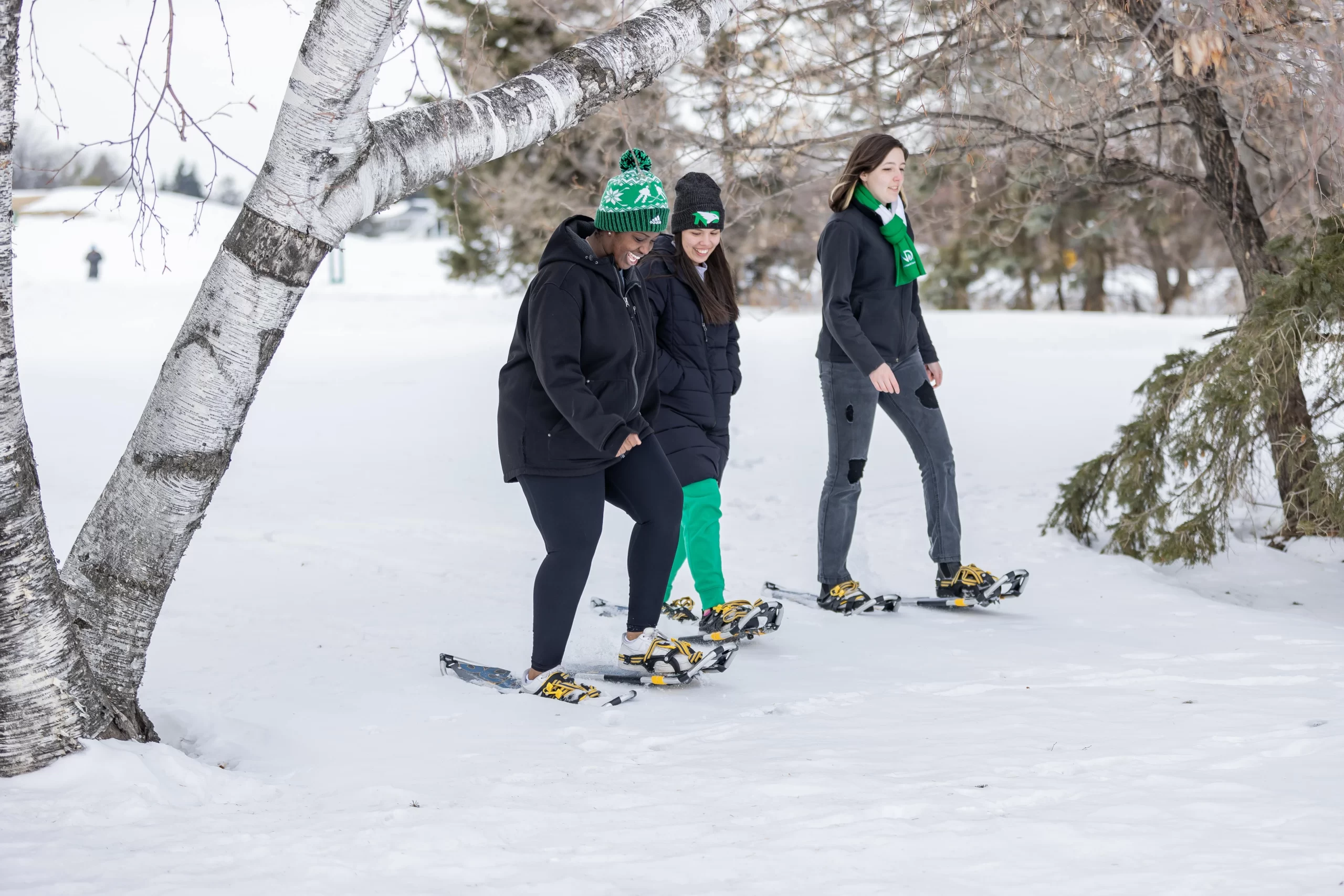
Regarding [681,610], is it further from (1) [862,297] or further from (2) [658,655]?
(1) [862,297]

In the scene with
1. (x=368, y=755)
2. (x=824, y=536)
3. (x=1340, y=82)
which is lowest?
(x=368, y=755)

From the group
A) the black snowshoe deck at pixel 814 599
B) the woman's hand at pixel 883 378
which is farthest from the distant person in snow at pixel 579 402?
the black snowshoe deck at pixel 814 599

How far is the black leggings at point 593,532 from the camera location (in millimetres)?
3848

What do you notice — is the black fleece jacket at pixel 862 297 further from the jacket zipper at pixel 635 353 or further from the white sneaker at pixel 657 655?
the white sneaker at pixel 657 655

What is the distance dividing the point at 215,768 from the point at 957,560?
3304 millimetres

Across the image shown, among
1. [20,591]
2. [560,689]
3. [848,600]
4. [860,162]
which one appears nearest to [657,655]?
[560,689]

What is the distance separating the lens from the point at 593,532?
3.89 m

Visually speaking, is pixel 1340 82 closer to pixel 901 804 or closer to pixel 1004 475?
pixel 901 804

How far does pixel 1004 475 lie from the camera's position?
8.52 meters

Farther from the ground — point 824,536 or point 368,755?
point 824,536

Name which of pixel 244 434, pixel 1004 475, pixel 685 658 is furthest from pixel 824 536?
pixel 244 434

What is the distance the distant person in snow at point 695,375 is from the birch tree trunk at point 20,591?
2255 mm

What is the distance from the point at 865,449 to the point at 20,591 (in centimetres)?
331

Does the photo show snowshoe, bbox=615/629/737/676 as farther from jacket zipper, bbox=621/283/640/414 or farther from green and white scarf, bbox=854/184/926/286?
green and white scarf, bbox=854/184/926/286
